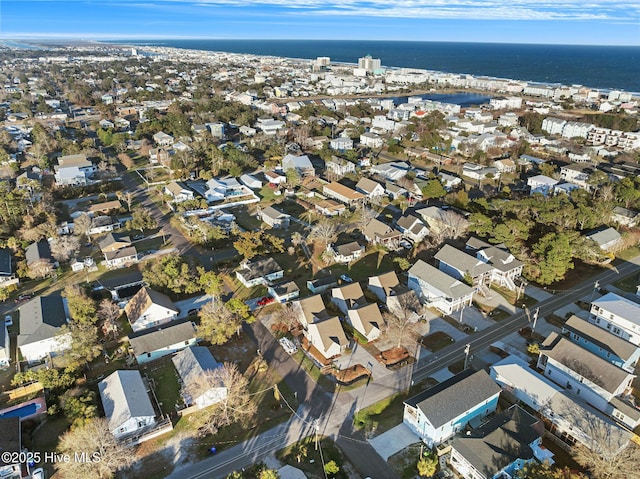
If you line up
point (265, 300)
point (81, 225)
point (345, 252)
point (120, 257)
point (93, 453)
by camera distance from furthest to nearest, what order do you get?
point (81, 225)
point (345, 252)
point (120, 257)
point (265, 300)
point (93, 453)

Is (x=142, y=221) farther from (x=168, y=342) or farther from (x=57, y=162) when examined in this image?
(x=57, y=162)

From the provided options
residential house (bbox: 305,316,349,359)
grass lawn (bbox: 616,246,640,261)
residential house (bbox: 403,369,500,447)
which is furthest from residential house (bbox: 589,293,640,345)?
residential house (bbox: 305,316,349,359)

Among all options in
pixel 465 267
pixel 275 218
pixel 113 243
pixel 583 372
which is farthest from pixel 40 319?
pixel 583 372

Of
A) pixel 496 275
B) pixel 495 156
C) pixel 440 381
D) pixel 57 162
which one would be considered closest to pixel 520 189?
pixel 495 156

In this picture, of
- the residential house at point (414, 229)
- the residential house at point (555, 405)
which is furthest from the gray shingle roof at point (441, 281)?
the residential house at point (414, 229)

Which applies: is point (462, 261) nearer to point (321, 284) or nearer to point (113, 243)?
point (321, 284)

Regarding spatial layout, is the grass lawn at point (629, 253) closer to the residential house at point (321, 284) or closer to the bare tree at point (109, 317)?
the residential house at point (321, 284)
